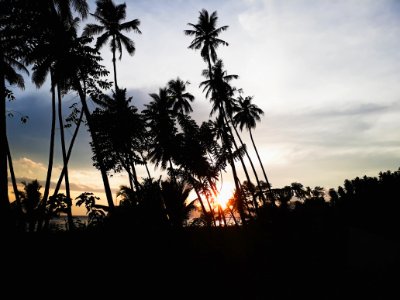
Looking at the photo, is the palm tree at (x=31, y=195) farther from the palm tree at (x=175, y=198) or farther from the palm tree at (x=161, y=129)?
the palm tree at (x=175, y=198)

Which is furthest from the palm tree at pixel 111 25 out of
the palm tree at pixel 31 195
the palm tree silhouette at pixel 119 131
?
the palm tree at pixel 31 195

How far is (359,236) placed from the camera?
12.4 meters

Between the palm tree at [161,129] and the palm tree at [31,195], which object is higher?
the palm tree at [161,129]

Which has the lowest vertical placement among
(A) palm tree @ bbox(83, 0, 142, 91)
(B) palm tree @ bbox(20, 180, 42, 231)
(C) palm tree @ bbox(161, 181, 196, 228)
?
(C) palm tree @ bbox(161, 181, 196, 228)

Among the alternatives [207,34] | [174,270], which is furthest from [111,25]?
[174,270]

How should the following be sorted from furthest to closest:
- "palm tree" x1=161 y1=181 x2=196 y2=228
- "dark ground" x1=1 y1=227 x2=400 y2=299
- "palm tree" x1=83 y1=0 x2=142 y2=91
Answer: "palm tree" x1=83 y1=0 x2=142 y2=91, "palm tree" x1=161 y1=181 x2=196 y2=228, "dark ground" x1=1 y1=227 x2=400 y2=299

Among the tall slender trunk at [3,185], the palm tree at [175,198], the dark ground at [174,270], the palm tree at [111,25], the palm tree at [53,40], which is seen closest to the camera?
the tall slender trunk at [3,185]

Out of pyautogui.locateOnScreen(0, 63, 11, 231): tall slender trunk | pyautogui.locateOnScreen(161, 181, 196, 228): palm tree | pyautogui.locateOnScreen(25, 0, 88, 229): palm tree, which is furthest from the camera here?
pyautogui.locateOnScreen(161, 181, 196, 228): palm tree

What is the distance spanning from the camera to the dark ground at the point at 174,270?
340 inches

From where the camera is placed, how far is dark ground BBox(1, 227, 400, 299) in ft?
28.3

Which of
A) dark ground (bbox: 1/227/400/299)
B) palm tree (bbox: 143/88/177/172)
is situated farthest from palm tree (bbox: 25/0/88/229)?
palm tree (bbox: 143/88/177/172)

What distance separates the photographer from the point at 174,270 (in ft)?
36.0

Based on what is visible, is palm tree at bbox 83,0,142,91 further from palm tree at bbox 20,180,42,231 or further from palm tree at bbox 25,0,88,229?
palm tree at bbox 20,180,42,231

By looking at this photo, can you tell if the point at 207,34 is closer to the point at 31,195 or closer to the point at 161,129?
the point at 161,129
